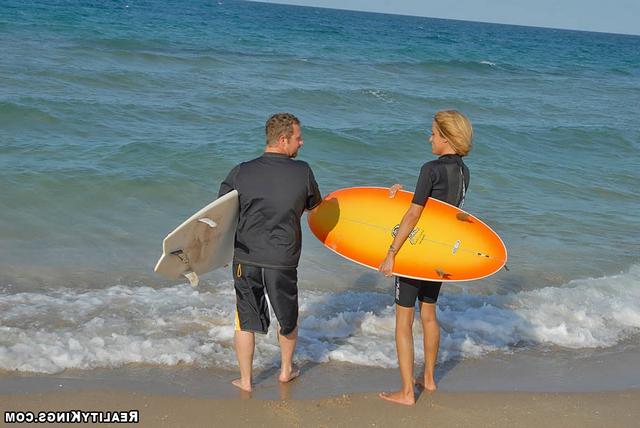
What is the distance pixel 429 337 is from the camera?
4.92m

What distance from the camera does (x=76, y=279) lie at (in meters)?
6.94

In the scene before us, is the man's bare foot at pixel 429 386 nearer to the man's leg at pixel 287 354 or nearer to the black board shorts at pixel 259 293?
the man's leg at pixel 287 354

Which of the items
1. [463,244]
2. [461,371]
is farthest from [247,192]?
[461,371]

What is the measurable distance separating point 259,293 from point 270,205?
1.80 ft

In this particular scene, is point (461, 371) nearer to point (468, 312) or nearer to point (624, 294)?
point (468, 312)

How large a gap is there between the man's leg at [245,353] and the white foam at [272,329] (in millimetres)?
458

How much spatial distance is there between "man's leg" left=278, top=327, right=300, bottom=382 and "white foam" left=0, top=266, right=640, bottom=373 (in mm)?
325

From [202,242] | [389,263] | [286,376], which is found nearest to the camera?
[389,263]

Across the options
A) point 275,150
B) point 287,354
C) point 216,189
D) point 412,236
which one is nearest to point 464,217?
point 412,236

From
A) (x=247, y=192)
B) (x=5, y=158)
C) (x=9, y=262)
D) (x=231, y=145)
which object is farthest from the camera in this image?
(x=231, y=145)

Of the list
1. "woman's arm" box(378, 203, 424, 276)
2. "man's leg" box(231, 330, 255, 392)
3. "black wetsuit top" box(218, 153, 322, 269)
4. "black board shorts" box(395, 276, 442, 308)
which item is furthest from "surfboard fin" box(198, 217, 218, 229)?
"black board shorts" box(395, 276, 442, 308)

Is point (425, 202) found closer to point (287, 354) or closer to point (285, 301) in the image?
point (285, 301)

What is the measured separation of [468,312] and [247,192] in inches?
116

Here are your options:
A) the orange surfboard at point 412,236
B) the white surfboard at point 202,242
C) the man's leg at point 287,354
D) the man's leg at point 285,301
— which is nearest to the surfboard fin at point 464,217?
the orange surfboard at point 412,236
